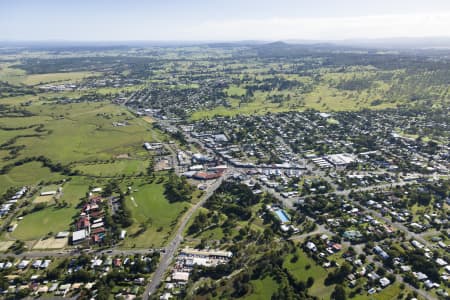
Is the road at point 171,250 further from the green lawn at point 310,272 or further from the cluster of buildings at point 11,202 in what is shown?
the cluster of buildings at point 11,202

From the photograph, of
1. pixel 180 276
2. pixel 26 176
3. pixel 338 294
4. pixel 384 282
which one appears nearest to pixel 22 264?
pixel 180 276

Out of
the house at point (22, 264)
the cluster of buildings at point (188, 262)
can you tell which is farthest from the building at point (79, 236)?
the cluster of buildings at point (188, 262)


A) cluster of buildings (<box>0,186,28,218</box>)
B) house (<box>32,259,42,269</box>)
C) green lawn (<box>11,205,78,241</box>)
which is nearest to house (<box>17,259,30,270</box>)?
house (<box>32,259,42,269</box>)

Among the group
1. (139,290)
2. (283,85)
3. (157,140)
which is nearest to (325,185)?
(139,290)

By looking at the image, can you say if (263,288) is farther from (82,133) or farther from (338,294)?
(82,133)

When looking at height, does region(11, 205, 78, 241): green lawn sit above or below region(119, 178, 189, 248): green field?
below

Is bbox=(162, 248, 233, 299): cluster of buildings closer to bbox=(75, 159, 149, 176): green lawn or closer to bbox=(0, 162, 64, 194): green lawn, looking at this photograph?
bbox=(75, 159, 149, 176): green lawn
